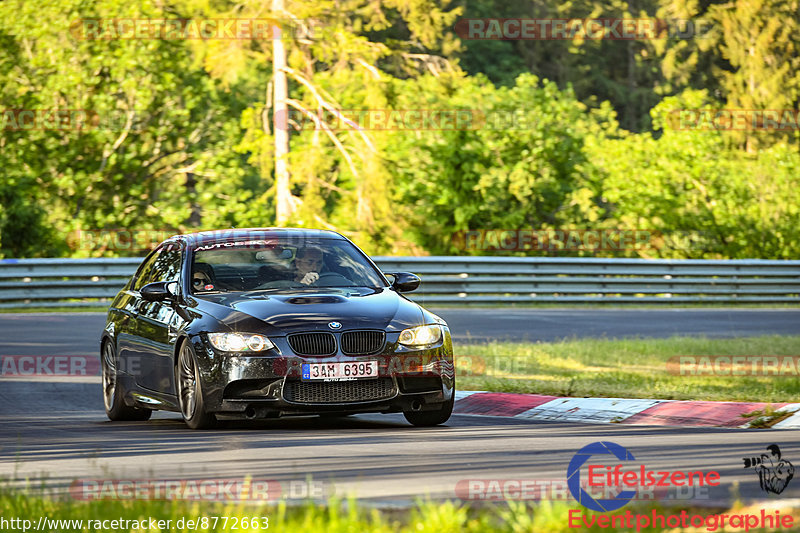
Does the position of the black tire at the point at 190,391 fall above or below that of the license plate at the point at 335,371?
below

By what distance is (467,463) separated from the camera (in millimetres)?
7742

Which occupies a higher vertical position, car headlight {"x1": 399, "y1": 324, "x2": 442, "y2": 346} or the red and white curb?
car headlight {"x1": 399, "y1": 324, "x2": 442, "y2": 346}

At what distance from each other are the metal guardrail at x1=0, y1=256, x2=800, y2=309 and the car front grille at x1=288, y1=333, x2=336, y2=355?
1673 cm

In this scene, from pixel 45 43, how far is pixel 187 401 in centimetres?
2818

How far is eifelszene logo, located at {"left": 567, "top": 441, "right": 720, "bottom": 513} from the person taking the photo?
6223 mm

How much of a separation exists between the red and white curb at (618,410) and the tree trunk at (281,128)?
72.8ft

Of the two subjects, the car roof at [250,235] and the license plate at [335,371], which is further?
the car roof at [250,235]

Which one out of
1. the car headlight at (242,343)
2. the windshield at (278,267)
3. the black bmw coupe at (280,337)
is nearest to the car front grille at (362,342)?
the black bmw coupe at (280,337)

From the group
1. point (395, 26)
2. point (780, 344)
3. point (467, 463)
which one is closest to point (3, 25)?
point (395, 26)

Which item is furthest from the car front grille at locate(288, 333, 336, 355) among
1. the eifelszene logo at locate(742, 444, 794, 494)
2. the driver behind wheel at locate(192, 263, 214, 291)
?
the eifelszene logo at locate(742, 444, 794, 494)

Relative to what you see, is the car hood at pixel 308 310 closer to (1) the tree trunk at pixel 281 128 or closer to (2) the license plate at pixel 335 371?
(2) the license plate at pixel 335 371

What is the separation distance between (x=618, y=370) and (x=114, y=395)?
5.93m

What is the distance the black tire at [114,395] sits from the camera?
38.1 ft

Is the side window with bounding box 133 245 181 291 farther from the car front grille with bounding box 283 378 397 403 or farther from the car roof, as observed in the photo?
the car front grille with bounding box 283 378 397 403
